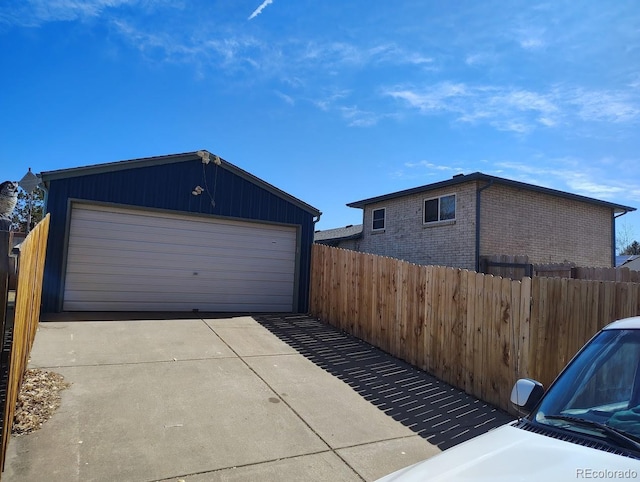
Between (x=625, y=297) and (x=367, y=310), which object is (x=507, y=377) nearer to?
(x=625, y=297)

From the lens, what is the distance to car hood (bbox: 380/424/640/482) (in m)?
1.65

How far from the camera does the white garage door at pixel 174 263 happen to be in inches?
381

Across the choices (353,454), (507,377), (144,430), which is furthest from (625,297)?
(144,430)

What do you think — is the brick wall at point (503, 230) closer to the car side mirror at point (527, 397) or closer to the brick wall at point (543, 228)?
the brick wall at point (543, 228)

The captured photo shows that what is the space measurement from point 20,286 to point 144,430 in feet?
6.08

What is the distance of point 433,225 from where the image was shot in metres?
14.3

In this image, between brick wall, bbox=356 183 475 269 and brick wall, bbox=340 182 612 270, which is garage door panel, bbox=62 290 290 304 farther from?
brick wall, bbox=340 182 612 270

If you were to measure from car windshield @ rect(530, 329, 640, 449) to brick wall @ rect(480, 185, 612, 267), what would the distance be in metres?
10.9

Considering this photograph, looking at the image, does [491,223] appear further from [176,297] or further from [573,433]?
[573,433]

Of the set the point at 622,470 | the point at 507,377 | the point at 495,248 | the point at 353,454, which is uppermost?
the point at 495,248

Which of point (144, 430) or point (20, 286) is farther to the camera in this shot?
point (144, 430)

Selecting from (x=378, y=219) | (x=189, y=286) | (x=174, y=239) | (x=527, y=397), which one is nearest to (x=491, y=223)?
(x=378, y=219)

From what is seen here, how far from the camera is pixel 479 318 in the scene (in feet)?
19.7

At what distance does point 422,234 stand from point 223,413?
11330 millimetres
